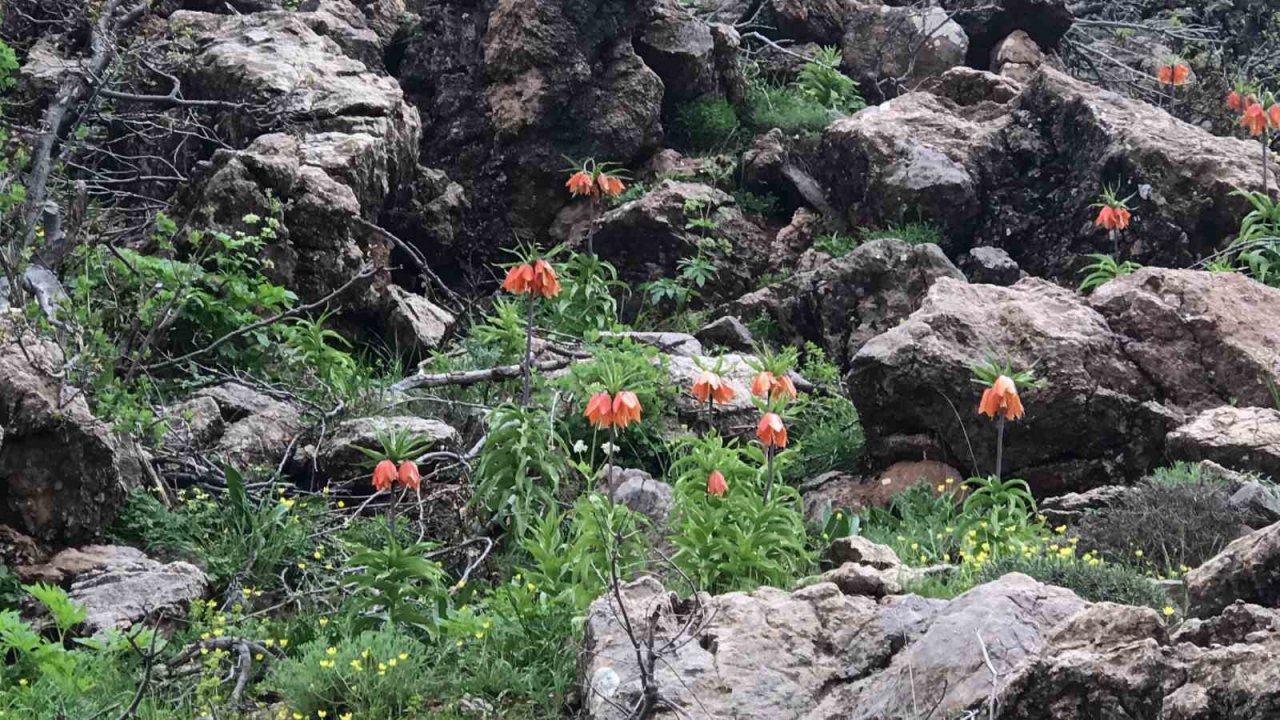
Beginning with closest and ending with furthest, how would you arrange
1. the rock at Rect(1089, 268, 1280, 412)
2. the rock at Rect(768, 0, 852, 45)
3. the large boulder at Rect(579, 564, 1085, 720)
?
the large boulder at Rect(579, 564, 1085, 720) → the rock at Rect(1089, 268, 1280, 412) → the rock at Rect(768, 0, 852, 45)

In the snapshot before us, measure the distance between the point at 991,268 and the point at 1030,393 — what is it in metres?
3.05

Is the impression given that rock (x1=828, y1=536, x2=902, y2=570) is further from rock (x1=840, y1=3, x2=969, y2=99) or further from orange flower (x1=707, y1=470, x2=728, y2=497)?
rock (x1=840, y1=3, x2=969, y2=99)

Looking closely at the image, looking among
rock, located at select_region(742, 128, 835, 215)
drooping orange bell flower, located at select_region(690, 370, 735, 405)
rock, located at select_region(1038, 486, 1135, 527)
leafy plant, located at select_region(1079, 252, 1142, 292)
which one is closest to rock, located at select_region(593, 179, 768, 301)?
rock, located at select_region(742, 128, 835, 215)

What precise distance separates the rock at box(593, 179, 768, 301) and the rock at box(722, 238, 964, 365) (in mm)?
1109

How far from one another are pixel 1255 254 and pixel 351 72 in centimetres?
647

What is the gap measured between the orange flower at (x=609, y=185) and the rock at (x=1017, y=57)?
177 inches

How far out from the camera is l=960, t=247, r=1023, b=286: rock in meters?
10.8

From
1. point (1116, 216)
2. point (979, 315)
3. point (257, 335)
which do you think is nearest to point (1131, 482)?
point (979, 315)

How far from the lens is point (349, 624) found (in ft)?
19.2

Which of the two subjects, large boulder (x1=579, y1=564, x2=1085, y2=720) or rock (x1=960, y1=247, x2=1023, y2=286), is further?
rock (x1=960, y1=247, x2=1023, y2=286)

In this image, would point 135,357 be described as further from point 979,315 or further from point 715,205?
point 715,205

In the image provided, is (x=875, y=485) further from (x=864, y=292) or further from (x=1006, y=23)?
(x=1006, y=23)

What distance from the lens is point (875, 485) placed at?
26.7 feet

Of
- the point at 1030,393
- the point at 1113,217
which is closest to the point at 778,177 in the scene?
the point at 1113,217
